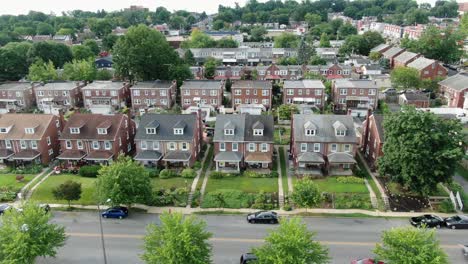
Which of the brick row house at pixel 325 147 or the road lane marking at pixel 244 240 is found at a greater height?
the brick row house at pixel 325 147

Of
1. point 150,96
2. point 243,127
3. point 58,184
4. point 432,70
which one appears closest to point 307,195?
point 243,127

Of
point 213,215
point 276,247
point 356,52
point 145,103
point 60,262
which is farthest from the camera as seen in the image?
point 356,52

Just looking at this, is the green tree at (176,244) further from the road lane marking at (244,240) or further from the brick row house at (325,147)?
the brick row house at (325,147)

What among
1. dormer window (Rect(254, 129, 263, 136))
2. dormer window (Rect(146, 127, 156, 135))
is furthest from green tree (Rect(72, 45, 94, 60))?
dormer window (Rect(254, 129, 263, 136))

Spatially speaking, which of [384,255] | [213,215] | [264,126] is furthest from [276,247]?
[264,126]

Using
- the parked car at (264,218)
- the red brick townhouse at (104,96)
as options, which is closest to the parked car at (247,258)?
the parked car at (264,218)

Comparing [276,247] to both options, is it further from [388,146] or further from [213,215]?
[388,146]

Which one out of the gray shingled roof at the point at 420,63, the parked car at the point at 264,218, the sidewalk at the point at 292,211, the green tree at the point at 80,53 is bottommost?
the sidewalk at the point at 292,211

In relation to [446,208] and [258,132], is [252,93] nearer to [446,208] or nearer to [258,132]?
[258,132]
